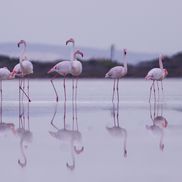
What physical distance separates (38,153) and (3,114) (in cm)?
445

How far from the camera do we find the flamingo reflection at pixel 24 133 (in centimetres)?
578

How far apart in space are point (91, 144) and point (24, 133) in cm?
133

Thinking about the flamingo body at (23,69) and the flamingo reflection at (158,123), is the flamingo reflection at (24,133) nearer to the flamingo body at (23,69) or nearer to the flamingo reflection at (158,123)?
the flamingo reflection at (158,123)

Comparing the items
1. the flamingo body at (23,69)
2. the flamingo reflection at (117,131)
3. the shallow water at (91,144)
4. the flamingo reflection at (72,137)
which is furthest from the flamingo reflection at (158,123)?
the flamingo body at (23,69)

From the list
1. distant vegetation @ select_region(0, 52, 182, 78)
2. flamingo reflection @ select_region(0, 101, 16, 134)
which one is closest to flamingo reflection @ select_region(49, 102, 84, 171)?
flamingo reflection @ select_region(0, 101, 16, 134)

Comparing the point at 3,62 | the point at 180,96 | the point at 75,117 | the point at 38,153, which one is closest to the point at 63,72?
the point at 180,96

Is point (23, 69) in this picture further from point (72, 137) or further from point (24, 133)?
point (72, 137)

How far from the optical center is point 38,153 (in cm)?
603

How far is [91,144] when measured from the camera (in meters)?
6.59

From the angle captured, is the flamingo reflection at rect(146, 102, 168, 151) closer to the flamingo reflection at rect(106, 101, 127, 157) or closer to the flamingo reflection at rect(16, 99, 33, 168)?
the flamingo reflection at rect(106, 101, 127, 157)

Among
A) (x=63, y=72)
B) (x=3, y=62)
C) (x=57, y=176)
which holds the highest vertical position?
(x=3, y=62)

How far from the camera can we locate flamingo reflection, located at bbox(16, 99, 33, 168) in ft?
18.9

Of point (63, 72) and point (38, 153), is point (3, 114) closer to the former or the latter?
point (63, 72)

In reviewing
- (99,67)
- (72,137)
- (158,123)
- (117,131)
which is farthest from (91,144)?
(99,67)
